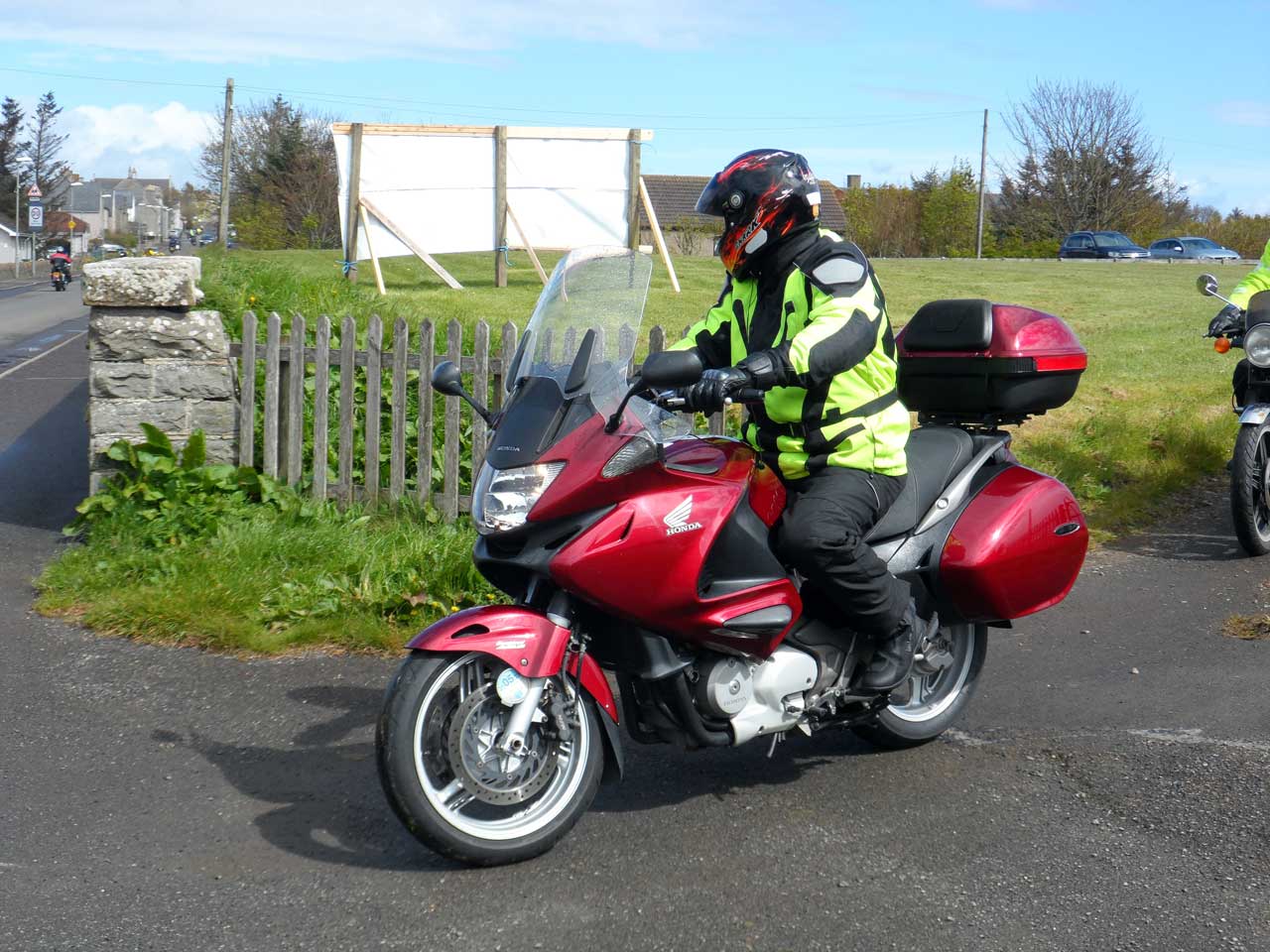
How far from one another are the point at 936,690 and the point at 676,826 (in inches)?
50.0

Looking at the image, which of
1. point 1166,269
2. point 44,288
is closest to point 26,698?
point 1166,269

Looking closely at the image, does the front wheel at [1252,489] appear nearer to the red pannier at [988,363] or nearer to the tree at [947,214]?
the red pannier at [988,363]

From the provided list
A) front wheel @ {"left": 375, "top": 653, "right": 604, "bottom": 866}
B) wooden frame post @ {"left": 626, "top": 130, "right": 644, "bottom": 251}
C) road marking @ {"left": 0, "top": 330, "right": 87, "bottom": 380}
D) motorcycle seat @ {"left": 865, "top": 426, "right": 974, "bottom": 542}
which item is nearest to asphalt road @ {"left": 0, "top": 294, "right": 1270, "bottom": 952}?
front wheel @ {"left": 375, "top": 653, "right": 604, "bottom": 866}

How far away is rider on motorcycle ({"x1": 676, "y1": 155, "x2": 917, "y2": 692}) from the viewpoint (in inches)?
155

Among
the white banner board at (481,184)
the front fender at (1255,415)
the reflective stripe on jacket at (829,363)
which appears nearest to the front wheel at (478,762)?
the reflective stripe on jacket at (829,363)

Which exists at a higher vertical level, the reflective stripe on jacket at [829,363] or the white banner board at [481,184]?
the white banner board at [481,184]

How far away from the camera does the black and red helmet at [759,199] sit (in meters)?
4.07

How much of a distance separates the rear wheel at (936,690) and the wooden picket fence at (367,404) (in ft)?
9.55

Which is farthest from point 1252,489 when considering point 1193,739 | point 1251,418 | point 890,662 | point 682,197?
point 682,197

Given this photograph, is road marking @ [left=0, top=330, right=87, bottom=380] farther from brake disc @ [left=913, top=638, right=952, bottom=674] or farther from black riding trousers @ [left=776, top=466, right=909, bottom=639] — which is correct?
black riding trousers @ [left=776, top=466, right=909, bottom=639]

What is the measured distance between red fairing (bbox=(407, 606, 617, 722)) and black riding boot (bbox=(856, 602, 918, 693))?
3.68 ft

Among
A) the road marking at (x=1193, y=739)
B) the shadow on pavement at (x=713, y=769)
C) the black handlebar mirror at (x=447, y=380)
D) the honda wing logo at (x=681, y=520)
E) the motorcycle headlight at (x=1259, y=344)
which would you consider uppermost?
the motorcycle headlight at (x=1259, y=344)

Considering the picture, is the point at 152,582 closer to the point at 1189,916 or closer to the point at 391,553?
the point at 391,553

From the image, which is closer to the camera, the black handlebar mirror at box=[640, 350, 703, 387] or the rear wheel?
the black handlebar mirror at box=[640, 350, 703, 387]
